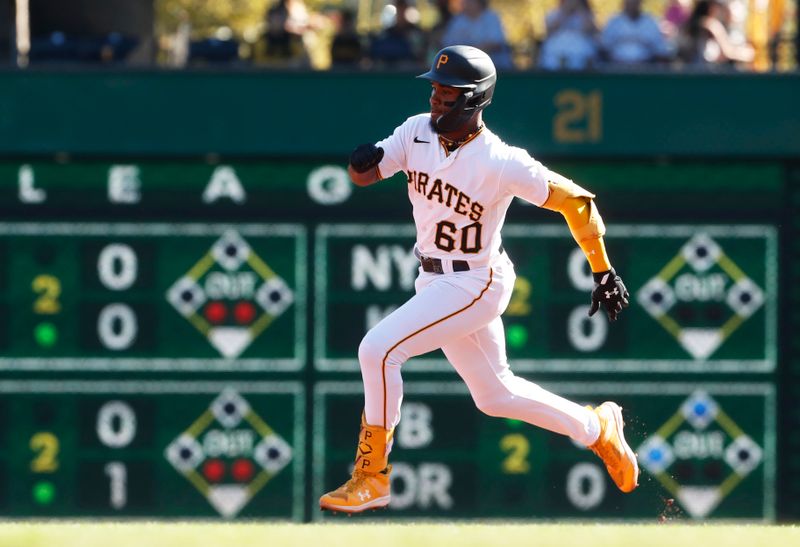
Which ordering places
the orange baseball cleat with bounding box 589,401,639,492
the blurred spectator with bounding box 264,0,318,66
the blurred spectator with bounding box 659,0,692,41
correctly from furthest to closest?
the blurred spectator with bounding box 659,0,692,41, the blurred spectator with bounding box 264,0,318,66, the orange baseball cleat with bounding box 589,401,639,492

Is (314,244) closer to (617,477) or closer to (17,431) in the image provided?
(17,431)

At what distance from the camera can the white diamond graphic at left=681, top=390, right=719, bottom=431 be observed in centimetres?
→ 1177

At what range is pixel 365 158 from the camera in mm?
7980

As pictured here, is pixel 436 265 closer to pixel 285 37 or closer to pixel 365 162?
pixel 365 162

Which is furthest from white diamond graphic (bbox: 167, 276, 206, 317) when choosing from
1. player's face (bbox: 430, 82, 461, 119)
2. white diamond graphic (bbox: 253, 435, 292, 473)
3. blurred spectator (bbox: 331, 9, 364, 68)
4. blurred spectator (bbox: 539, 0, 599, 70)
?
player's face (bbox: 430, 82, 461, 119)

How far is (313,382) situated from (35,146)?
2410 mm

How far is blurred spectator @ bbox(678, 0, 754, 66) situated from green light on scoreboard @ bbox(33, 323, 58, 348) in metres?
4.85

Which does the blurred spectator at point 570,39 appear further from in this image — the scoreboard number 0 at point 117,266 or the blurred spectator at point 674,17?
the scoreboard number 0 at point 117,266

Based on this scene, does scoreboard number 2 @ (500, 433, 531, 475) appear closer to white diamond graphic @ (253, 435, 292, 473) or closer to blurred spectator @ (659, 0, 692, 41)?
white diamond graphic @ (253, 435, 292, 473)

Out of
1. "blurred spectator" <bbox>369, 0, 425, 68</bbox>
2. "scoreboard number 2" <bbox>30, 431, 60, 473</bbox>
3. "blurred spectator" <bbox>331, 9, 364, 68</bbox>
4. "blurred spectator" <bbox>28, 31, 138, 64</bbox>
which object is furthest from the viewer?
"blurred spectator" <bbox>331, 9, 364, 68</bbox>

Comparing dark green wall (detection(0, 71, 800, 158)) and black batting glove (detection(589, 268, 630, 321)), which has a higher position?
dark green wall (detection(0, 71, 800, 158))

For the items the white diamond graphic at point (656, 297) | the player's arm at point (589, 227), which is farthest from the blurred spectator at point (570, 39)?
the player's arm at point (589, 227)

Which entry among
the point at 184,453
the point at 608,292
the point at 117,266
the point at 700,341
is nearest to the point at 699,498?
the point at 700,341

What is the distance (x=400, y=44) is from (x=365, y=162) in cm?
433
